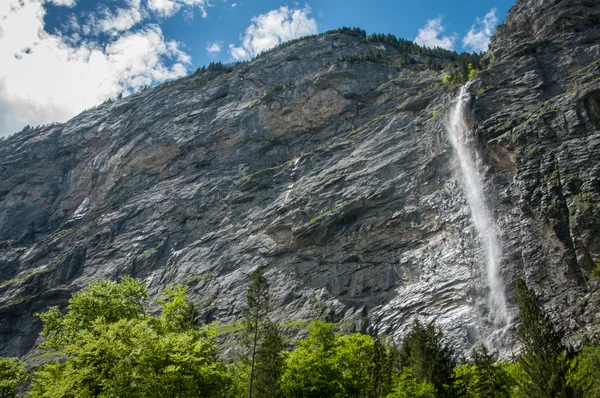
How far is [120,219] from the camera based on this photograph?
10888 cm

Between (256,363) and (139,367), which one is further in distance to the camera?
(256,363)

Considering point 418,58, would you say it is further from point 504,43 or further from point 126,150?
point 126,150

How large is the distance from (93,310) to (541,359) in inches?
1111

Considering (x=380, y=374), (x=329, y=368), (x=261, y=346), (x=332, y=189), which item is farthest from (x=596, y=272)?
(x=332, y=189)

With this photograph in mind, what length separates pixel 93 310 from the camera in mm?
32594

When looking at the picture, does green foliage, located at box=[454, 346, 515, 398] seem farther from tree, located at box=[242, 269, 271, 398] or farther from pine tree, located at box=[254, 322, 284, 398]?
tree, located at box=[242, 269, 271, 398]

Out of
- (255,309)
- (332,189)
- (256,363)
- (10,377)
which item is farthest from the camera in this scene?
(332,189)

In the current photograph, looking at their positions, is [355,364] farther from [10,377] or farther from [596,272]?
[10,377]

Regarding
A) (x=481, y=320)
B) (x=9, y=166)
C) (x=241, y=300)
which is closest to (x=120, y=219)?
(x=241, y=300)

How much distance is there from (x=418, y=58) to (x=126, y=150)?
8366 cm

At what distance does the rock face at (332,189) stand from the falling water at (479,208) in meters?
1.08

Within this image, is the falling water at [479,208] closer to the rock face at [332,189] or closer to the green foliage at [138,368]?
the rock face at [332,189]

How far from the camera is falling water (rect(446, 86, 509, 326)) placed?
173 ft

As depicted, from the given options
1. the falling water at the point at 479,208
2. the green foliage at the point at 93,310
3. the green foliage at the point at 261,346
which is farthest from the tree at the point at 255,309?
the falling water at the point at 479,208
